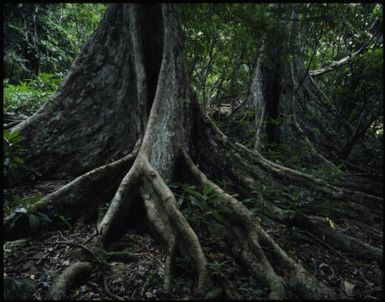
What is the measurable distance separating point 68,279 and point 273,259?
1.80 metres

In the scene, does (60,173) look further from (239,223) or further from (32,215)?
(239,223)

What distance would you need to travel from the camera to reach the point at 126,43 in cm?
545

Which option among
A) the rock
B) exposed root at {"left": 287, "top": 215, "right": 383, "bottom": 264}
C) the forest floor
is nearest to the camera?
the rock

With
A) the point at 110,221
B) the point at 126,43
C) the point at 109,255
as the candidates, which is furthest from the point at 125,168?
the point at 126,43

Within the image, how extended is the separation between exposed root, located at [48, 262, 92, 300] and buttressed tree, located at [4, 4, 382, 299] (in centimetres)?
5

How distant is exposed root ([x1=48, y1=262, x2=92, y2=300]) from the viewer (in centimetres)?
241

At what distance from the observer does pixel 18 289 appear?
7.72 ft

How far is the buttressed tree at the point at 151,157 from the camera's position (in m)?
3.12

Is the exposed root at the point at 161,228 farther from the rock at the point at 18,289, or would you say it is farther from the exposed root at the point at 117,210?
the rock at the point at 18,289

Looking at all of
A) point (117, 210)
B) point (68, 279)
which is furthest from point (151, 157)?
point (68, 279)

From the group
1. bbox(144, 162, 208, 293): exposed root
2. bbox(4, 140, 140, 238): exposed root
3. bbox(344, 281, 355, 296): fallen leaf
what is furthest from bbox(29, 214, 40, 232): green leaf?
bbox(344, 281, 355, 296): fallen leaf

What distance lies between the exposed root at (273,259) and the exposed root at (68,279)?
4.89ft

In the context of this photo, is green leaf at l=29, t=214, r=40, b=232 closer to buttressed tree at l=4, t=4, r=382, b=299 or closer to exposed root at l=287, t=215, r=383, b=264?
buttressed tree at l=4, t=4, r=382, b=299

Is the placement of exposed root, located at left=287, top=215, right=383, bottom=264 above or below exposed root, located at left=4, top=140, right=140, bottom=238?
below
